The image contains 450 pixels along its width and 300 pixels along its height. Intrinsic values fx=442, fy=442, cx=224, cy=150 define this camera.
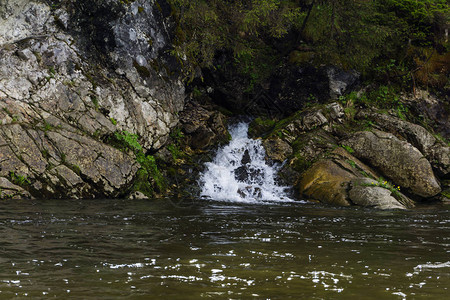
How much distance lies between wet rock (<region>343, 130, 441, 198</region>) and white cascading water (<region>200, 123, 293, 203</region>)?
3.29 meters

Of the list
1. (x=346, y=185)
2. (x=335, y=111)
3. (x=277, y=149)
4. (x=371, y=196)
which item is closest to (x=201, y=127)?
(x=277, y=149)

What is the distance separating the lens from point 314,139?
15.9 meters

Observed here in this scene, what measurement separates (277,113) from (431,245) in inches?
510

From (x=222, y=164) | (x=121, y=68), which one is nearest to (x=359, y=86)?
(x=222, y=164)

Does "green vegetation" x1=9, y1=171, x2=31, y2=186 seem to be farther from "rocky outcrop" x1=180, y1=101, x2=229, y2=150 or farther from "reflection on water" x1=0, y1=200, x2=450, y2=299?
"rocky outcrop" x1=180, y1=101, x2=229, y2=150

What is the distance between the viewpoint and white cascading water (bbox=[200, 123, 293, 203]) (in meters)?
13.8

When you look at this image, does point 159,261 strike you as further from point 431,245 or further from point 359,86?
point 359,86

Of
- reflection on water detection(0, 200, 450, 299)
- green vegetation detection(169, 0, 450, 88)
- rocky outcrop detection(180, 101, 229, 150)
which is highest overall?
green vegetation detection(169, 0, 450, 88)

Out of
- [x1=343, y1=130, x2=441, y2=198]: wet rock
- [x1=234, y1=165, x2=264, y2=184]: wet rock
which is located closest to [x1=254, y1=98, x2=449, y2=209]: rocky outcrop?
[x1=343, y1=130, x2=441, y2=198]: wet rock

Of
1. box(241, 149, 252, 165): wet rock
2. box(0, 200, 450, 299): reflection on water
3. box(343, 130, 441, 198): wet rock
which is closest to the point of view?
box(0, 200, 450, 299): reflection on water

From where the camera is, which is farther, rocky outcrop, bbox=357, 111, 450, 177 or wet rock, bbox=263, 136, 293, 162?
rocky outcrop, bbox=357, 111, 450, 177

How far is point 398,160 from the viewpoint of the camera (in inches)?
608

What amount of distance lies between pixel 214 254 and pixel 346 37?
16.0m

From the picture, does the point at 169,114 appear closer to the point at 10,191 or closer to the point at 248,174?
the point at 248,174
